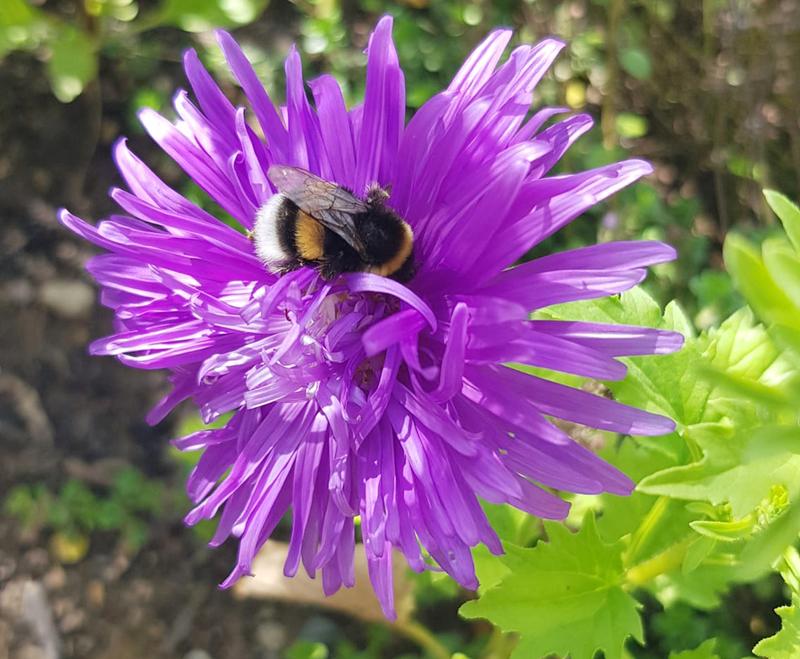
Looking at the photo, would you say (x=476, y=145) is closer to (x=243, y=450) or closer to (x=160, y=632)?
(x=243, y=450)

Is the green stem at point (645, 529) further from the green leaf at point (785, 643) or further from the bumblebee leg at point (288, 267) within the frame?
the bumblebee leg at point (288, 267)

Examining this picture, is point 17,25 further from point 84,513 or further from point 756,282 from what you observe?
point 756,282

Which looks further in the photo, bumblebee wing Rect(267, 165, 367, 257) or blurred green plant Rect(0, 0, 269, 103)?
blurred green plant Rect(0, 0, 269, 103)

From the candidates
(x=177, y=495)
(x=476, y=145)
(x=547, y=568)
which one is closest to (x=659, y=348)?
(x=476, y=145)

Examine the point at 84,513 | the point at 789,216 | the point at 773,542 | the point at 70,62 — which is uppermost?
the point at 789,216

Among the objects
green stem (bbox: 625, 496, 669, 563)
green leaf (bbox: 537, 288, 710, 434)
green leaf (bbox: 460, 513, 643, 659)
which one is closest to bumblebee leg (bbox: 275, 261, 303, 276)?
green leaf (bbox: 537, 288, 710, 434)

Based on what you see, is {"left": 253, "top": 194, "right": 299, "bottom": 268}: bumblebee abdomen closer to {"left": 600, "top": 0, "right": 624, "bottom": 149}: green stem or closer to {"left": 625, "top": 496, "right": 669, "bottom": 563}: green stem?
{"left": 625, "top": 496, "right": 669, "bottom": 563}: green stem

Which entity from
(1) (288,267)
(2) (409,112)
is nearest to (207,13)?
(2) (409,112)
